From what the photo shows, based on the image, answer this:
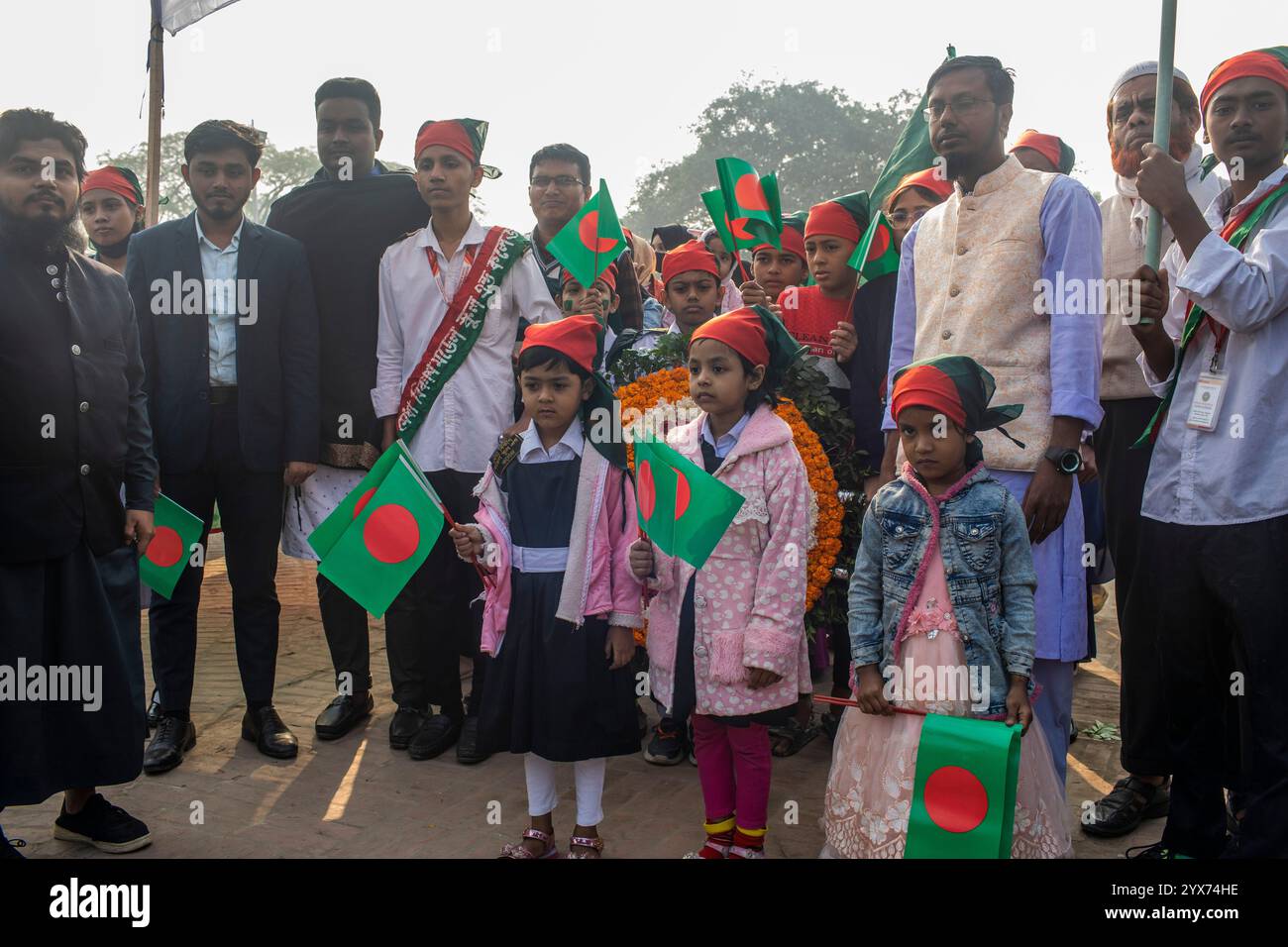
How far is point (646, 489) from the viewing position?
3.41m

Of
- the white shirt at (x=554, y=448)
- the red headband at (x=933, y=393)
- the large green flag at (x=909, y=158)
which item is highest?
the large green flag at (x=909, y=158)

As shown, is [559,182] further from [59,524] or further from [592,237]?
[59,524]

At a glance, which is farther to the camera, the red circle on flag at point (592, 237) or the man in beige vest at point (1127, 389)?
the red circle on flag at point (592, 237)

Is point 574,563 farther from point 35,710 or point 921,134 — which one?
point 921,134

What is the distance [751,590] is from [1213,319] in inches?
64.2

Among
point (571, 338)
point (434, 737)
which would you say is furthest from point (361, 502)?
point (434, 737)

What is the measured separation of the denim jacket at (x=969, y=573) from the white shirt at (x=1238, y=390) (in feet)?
1.75

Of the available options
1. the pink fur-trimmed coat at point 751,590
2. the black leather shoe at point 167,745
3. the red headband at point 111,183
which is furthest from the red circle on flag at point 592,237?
the red headband at point 111,183

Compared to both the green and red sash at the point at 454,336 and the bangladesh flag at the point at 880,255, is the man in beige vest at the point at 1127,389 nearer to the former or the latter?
the bangladesh flag at the point at 880,255

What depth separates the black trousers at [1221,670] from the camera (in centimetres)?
294

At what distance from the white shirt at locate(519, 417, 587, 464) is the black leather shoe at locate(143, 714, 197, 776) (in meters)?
2.04

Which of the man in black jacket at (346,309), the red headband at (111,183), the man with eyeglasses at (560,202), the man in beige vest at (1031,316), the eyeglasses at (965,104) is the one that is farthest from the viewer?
the red headband at (111,183)

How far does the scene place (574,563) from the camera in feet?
11.8
